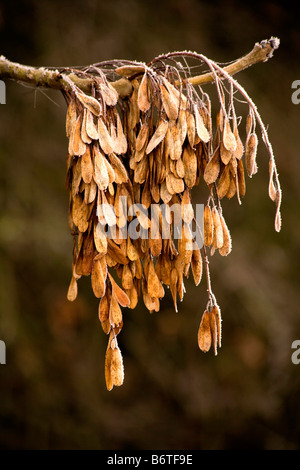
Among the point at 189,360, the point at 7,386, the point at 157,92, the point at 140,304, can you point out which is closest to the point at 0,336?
the point at 7,386

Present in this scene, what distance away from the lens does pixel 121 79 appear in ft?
1.70

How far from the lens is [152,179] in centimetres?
49

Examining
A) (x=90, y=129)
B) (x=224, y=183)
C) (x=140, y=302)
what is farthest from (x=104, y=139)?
(x=140, y=302)

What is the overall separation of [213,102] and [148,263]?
100 cm

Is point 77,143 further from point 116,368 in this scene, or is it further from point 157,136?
point 116,368

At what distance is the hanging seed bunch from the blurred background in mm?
852

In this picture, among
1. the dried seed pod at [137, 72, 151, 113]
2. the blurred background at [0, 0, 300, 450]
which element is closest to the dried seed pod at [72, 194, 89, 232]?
the dried seed pod at [137, 72, 151, 113]

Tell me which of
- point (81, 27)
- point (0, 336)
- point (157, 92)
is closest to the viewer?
point (157, 92)

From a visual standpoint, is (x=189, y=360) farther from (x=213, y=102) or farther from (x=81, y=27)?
(x=81, y=27)

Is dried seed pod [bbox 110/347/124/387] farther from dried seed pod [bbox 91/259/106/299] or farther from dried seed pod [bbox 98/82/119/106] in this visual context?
dried seed pod [bbox 98/82/119/106]

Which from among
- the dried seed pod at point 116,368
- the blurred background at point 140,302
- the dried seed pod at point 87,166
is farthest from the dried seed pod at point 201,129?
the blurred background at point 140,302

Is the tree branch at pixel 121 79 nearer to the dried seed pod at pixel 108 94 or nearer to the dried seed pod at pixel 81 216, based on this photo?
the dried seed pod at pixel 108 94

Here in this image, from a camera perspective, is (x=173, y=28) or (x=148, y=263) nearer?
(x=148, y=263)

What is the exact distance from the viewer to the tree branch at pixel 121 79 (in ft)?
1.60
